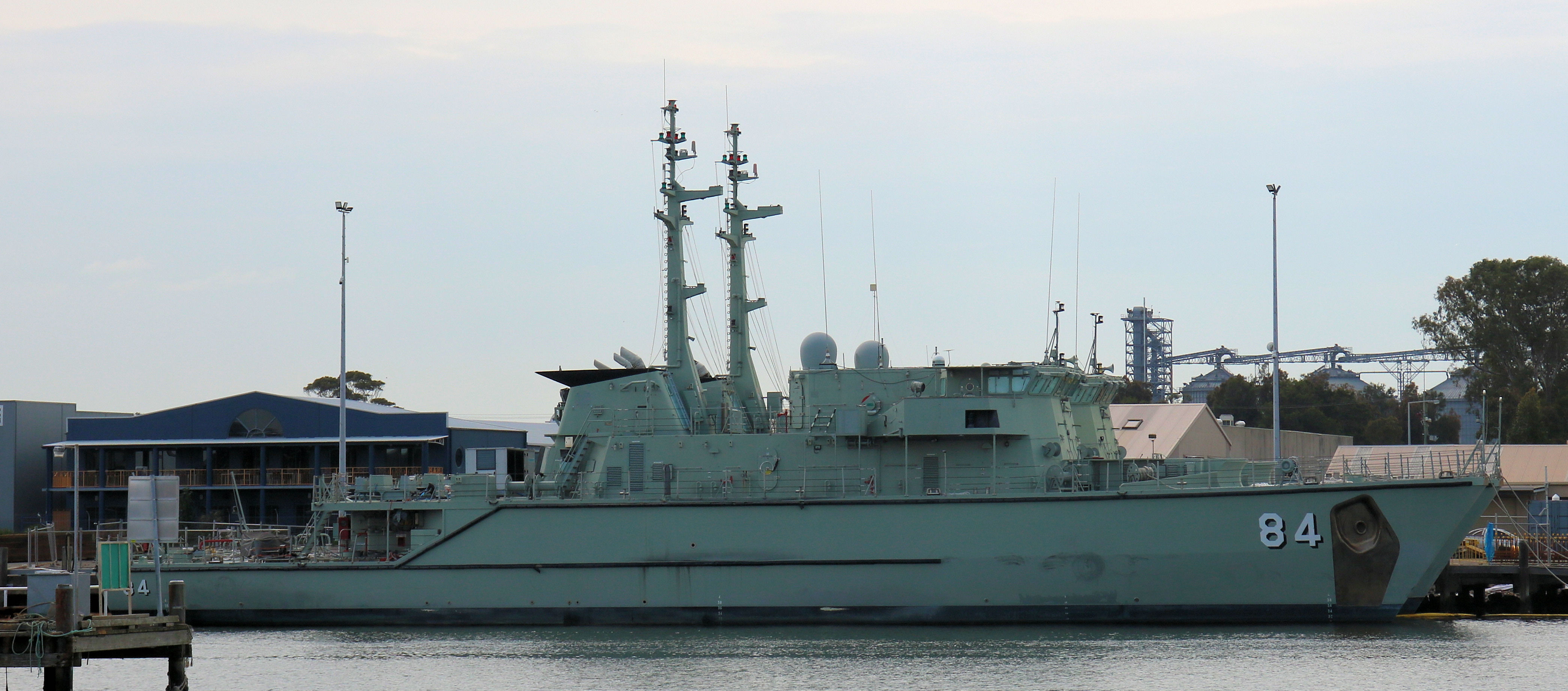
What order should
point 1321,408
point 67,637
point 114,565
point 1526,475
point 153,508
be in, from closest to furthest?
point 67,637
point 153,508
point 114,565
point 1526,475
point 1321,408

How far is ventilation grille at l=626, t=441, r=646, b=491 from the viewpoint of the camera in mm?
24719

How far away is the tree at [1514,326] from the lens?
5134 centimetres

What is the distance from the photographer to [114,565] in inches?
676

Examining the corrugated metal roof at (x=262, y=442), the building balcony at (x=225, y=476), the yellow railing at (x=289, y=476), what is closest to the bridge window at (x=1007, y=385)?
the corrugated metal roof at (x=262, y=442)

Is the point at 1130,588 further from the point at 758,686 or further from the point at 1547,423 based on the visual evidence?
the point at 1547,423

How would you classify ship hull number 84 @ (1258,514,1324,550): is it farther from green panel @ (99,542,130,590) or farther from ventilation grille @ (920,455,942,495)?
green panel @ (99,542,130,590)

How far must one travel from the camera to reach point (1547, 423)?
48312mm

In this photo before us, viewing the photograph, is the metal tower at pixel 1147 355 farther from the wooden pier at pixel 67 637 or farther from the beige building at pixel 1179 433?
the wooden pier at pixel 67 637

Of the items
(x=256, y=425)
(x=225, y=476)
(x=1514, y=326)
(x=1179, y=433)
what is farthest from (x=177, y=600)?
(x=1514, y=326)

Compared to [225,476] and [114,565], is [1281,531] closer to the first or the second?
[114,565]

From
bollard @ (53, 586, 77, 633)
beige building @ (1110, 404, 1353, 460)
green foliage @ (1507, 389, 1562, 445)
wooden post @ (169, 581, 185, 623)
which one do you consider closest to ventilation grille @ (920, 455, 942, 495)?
wooden post @ (169, 581, 185, 623)

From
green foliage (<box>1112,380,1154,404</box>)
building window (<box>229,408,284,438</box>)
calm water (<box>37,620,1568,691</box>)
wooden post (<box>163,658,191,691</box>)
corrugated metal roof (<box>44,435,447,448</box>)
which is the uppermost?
green foliage (<box>1112,380,1154,404</box>)

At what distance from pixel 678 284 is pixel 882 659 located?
28.1ft

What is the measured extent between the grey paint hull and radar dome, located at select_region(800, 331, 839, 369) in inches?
111
